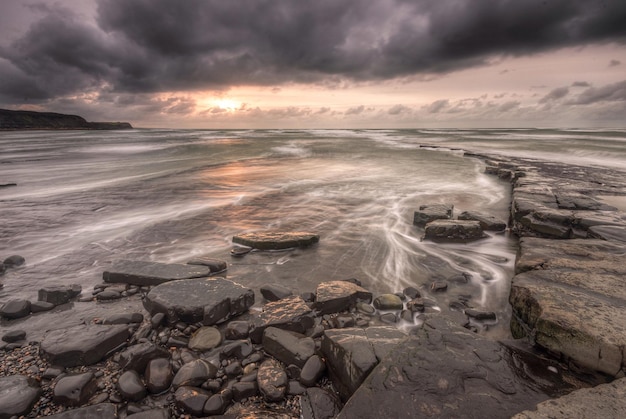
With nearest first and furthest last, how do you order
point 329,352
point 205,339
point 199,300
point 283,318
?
1. point 329,352
2. point 205,339
3. point 283,318
4. point 199,300

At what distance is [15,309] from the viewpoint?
3357 millimetres

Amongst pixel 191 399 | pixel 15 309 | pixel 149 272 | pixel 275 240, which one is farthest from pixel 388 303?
pixel 15 309

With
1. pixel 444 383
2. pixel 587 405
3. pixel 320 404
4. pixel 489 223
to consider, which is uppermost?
pixel 587 405

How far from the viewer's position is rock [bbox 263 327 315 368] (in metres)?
2.63

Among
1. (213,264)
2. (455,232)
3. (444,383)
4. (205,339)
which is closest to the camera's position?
(444,383)

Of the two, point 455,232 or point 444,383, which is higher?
point 444,383

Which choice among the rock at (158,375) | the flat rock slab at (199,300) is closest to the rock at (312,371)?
the rock at (158,375)

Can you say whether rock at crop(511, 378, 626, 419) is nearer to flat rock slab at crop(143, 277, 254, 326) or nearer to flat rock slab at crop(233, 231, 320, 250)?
flat rock slab at crop(143, 277, 254, 326)

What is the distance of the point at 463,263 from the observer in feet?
16.2

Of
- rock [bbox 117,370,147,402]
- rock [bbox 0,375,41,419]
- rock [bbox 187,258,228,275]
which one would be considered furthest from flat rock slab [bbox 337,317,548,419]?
rock [bbox 187,258,228,275]

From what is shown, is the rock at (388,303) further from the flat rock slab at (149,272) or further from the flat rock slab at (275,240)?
the flat rock slab at (149,272)

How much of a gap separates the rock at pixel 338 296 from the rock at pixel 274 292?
0.44m

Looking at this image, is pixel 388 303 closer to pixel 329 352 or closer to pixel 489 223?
pixel 329 352

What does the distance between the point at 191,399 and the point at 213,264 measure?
2577 millimetres
